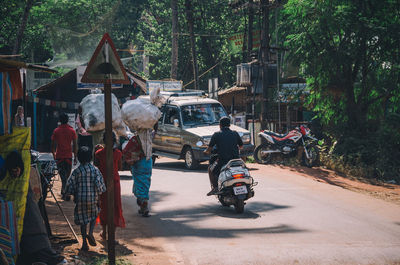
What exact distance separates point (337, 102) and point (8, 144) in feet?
49.5

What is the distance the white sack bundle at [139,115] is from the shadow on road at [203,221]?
66.9 inches

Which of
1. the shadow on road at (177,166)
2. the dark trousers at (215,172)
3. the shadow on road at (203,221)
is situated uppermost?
the dark trousers at (215,172)

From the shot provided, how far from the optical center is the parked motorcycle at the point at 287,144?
60.6 ft


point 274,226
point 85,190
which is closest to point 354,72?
point 274,226

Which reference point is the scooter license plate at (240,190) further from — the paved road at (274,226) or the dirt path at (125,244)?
the dirt path at (125,244)

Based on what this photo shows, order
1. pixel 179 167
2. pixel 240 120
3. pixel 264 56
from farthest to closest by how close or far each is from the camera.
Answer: pixel 240 120
pixel 264 56
pixel 179 167

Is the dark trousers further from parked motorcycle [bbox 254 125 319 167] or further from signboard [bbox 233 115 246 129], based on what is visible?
signboard [bbox 233 115 246 129]

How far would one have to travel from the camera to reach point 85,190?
280 inches

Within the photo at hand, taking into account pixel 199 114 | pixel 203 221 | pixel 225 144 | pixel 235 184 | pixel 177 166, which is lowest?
pixel 177 166

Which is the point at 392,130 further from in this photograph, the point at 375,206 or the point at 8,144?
the point at 8,144

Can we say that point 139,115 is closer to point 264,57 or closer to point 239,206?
point 239,206

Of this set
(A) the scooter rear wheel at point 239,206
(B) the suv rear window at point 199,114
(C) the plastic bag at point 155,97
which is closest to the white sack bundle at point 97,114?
(C) the plastic bag at point 155,97

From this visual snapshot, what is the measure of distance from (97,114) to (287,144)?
1134 centimetres

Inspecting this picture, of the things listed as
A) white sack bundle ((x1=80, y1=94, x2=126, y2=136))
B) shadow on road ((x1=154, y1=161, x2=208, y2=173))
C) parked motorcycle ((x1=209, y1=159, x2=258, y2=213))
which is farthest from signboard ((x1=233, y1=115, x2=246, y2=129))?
white sack bundle ((x1=80, y1=94, x2=126, y2=136))
